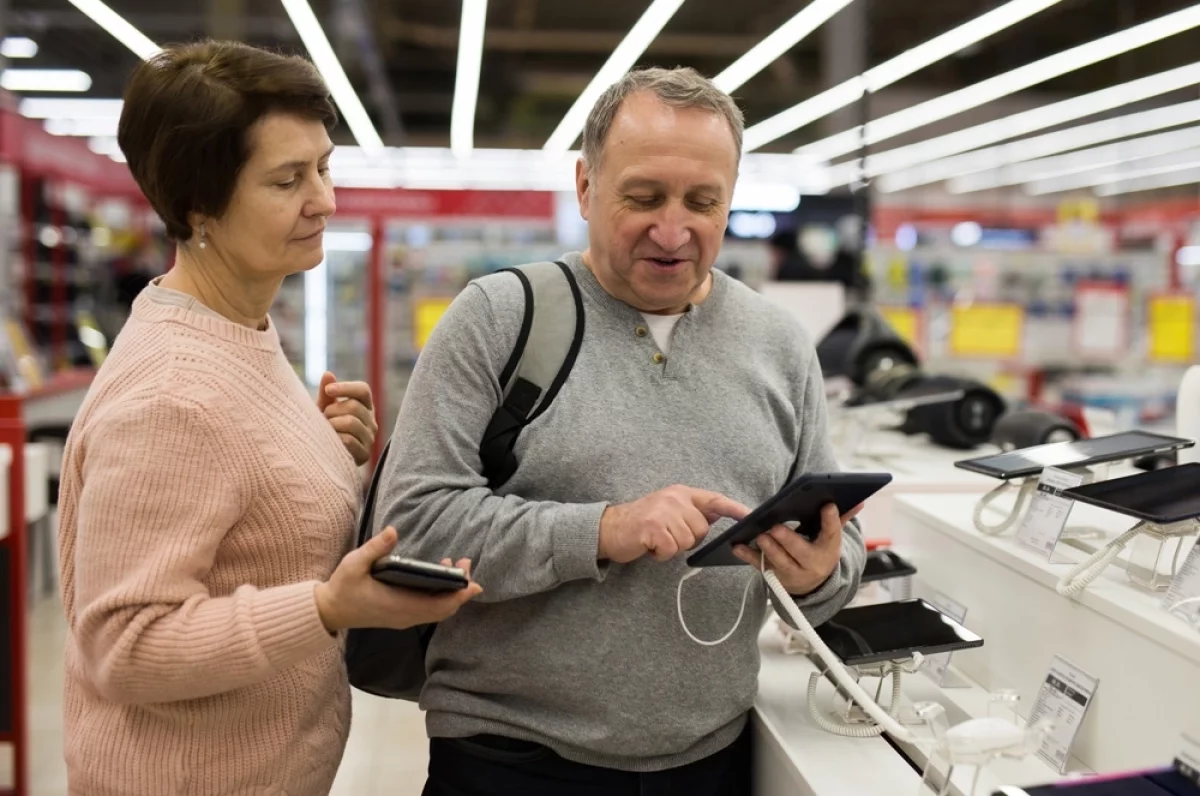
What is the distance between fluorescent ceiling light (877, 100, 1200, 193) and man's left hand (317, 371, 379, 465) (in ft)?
31.0

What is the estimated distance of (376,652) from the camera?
1757 mm

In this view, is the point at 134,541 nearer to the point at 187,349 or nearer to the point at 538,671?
the point at 187,349

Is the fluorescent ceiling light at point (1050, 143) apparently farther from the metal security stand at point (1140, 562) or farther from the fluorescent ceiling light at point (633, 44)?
the metal security stand at point (1140, 562)

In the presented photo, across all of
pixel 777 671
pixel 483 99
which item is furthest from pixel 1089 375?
pixel 483 99

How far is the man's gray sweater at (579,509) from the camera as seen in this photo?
151cm

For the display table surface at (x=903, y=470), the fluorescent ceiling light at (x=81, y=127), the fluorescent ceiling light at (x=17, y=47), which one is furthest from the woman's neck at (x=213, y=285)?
the fluorescent ceiling light at (x=17, y=47)

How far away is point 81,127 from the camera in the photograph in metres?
11.9

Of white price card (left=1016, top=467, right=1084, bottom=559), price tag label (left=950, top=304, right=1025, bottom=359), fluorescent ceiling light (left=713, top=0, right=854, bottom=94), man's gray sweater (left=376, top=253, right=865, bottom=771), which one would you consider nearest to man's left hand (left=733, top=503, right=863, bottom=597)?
man's gray sweater (left=376, top=253, right=865, bottom=771)

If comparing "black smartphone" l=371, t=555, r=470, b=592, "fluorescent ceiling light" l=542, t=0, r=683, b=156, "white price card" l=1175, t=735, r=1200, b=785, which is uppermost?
"fluorescent ceiling light" l=542, t=0, r=683, b=156

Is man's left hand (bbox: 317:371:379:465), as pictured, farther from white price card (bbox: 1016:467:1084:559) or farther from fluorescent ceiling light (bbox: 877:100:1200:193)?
fluorescent ceiling light (bbox: 877:100:1200:193)

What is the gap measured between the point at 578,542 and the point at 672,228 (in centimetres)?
48

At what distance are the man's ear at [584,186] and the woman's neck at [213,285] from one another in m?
0.51

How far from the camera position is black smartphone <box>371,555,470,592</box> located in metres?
1.26

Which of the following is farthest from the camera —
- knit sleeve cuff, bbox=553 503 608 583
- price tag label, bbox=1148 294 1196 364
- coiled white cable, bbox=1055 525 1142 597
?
price tag label, bbox=1148 294 1196 364
